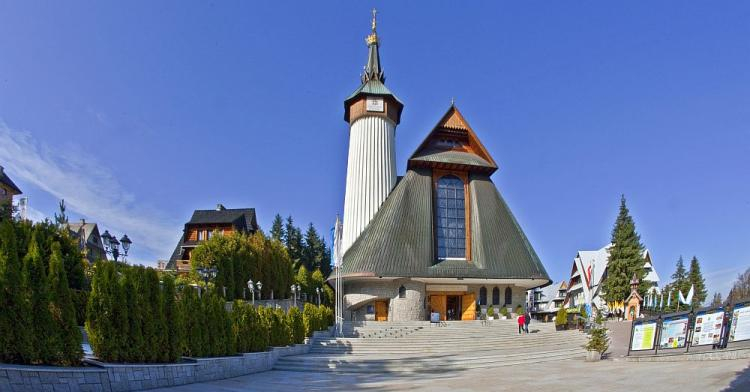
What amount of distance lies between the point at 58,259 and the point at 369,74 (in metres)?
33.2

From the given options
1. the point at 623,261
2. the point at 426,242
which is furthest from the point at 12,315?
the point at 623,261

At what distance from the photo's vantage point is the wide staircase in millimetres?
15430

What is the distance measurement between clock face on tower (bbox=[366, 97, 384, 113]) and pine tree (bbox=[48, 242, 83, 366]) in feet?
95.7

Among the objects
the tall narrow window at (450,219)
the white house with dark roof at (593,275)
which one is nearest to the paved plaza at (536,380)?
the tall narrow window at (450,219)

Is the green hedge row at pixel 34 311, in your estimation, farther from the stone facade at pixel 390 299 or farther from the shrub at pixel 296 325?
the stone facade at pixel 390 299

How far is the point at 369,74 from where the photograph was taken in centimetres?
3928

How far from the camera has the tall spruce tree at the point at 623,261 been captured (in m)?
38.5

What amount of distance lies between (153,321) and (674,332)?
13001mm

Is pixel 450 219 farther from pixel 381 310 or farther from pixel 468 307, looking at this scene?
pixel 381 310

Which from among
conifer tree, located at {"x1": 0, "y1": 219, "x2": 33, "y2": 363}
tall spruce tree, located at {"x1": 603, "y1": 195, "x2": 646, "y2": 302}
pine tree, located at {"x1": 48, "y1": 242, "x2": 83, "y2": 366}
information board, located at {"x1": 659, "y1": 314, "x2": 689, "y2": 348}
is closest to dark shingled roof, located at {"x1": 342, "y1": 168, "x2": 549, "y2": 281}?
tall spruce tree, located at {"x1": 603, "y1": 195, "x2": 646, "y2": 302}

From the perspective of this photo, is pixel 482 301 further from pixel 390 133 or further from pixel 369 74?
pixel 369 74

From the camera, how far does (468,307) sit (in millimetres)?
30859

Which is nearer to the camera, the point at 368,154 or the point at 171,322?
the point at 171,322

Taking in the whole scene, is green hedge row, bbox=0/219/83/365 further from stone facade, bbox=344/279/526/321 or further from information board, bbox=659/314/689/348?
stone facade, bbox=344/279/526/321
